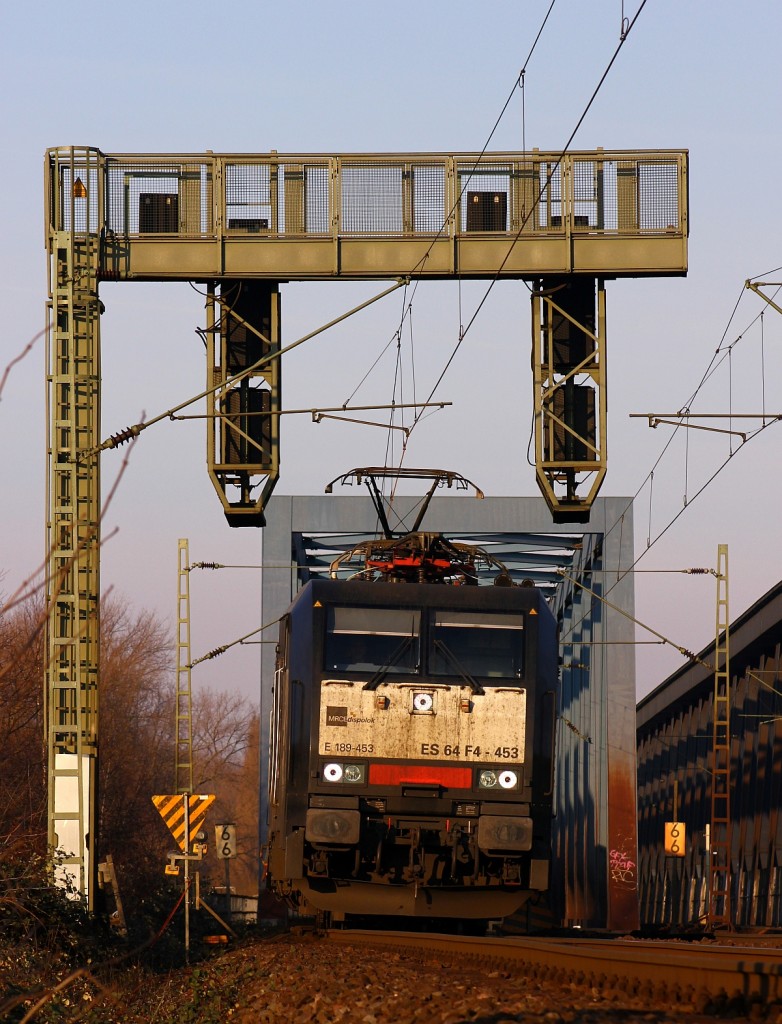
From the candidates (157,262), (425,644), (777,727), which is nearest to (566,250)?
(157,262)

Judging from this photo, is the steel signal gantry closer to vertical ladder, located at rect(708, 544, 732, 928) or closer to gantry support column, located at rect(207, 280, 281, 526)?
gantry support column, located at rect(207, 280, 281, 526)

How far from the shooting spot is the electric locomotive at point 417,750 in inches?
638

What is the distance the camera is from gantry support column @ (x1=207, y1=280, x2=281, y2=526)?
2105 cm

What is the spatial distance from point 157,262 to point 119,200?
1.01 m

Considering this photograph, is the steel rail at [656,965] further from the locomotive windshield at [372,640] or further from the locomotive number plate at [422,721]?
the locomotive windshield at [372,640]

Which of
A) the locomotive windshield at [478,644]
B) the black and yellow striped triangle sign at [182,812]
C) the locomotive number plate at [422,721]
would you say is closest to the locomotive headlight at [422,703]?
the locomotive number plate at [422,721]

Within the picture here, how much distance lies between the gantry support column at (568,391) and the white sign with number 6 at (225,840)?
911 centimetres

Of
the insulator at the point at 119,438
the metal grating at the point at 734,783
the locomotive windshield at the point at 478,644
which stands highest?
the insulator at the point at 119,438

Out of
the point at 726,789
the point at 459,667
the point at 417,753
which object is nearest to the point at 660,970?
the point at 417,753

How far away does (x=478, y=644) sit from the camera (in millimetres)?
16844

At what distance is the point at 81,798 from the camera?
20188 millimetres

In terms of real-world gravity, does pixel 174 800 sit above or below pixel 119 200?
below

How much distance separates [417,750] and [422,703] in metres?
0.48

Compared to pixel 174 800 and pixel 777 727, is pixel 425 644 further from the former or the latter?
pixel 777 727
